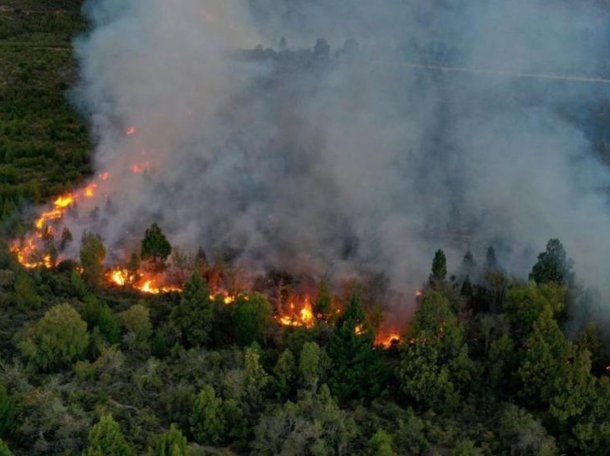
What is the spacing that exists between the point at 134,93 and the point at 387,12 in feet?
70.8

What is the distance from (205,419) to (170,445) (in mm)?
3525

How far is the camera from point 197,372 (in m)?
28.5

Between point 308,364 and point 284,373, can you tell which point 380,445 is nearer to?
point 308,364

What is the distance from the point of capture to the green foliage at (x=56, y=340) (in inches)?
1104

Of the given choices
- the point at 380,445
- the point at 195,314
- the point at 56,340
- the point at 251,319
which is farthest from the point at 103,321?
the point at 380,445

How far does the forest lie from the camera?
Result: 971 inches

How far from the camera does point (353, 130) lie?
51031 mm

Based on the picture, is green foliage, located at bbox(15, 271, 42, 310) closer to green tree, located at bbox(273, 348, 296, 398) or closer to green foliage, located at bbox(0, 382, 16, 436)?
green foliage, located at bbox(0, 382, 16, 436)

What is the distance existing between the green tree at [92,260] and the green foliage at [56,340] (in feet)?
21.9

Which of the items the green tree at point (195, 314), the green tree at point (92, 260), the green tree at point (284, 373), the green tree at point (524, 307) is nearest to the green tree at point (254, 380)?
the green tree at point (284, 373)

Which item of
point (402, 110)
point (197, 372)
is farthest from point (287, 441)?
point (402, 110)

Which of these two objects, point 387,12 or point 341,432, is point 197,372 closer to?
point 341,432

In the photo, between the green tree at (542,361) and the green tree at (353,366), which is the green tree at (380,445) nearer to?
the green tree at (353,366)

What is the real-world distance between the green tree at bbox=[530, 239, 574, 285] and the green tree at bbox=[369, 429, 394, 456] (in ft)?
44.3
